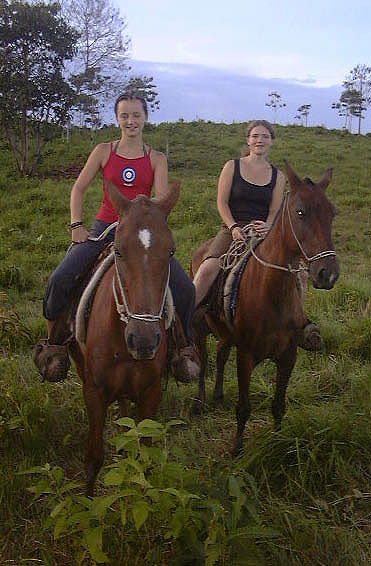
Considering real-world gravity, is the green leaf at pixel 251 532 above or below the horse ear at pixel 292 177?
below

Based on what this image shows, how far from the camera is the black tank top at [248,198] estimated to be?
4.44 metres

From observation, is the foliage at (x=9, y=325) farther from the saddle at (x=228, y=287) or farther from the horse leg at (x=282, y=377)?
the horse leg at (x=282, y=377)

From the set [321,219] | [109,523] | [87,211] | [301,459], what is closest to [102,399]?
[109,523]

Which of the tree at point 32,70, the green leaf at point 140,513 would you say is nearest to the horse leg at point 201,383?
the green leaf at point 140,513

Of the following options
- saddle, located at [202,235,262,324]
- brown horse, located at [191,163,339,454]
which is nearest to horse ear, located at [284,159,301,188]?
brown horse, located at [191,163,339,454]

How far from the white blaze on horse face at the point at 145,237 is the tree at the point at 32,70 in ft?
47.4

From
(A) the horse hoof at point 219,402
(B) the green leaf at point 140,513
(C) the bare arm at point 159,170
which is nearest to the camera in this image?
(B) the green leaf at point 140,513

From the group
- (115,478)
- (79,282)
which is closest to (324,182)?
(79,282)

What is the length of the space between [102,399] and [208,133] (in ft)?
66.9

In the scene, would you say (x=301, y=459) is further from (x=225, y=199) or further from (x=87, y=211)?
(x=87, y=211)

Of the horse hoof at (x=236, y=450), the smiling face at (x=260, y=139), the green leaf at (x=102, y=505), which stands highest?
the smiling face at (x=260, y=139)

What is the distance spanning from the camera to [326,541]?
106 inches

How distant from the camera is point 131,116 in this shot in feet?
11.5

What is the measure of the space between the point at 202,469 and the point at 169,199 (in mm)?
1659
